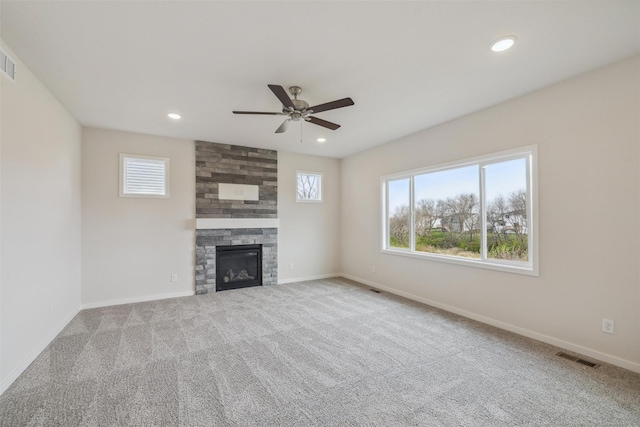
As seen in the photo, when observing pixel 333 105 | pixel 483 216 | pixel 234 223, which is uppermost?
pixel 333 105

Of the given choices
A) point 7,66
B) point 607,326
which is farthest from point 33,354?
point 607,326

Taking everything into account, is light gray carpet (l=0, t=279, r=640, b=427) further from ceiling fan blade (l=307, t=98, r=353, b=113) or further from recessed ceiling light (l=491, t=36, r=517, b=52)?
recessed ceiling light (l=491, t=36, r=517, b=52)

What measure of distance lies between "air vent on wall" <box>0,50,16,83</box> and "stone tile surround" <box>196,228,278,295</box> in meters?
3.08

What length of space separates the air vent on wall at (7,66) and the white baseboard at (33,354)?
7.96 ft

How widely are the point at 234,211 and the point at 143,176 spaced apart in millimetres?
1591

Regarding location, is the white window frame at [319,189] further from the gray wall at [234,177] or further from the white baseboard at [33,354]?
the white baseboard at [33,354]

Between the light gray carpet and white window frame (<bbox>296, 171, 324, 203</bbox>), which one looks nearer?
the light gray carpet

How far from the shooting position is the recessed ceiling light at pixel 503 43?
2.18 metres

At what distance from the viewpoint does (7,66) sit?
2221mm

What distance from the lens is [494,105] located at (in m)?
3.45

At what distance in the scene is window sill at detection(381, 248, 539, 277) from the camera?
10.4 feet

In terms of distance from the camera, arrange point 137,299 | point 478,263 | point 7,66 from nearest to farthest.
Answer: point 7,66, point 478,263, point 137,299

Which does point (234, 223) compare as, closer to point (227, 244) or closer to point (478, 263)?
point (227, 244)

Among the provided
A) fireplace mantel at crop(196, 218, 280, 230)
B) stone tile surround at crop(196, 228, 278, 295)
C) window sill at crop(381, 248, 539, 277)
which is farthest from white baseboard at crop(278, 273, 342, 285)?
window sill at crop(381, 248, 539, 277)
